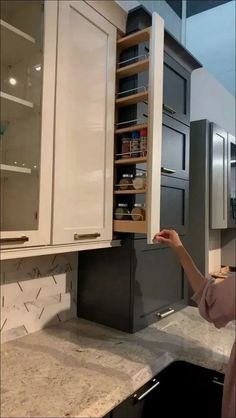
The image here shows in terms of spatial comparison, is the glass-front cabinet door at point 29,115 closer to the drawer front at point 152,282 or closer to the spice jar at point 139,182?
the spice jar at point 139,182

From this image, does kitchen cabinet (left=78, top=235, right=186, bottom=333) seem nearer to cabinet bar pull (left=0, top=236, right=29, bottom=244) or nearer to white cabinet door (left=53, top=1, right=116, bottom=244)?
white cabinet door (left=53, top=1, right=116, bottom=244)

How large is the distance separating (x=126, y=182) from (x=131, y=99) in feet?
1.17

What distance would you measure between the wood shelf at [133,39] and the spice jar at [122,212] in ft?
2.35

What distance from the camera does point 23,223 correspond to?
3.48ft

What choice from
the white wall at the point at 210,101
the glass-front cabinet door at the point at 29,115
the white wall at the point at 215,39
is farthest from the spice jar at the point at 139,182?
the white wall at the point at 215,39

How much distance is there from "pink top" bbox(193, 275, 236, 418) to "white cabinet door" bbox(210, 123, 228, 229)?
1.33 metres

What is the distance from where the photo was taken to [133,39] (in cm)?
131

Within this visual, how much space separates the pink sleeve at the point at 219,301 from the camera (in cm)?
64

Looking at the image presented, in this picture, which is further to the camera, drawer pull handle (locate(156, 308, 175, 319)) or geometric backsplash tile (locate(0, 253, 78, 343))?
drawer pull handle (locate(156, 308, 175, 319))

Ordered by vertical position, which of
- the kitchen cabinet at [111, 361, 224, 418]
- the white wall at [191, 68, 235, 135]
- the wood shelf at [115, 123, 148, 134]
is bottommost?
the kitchen cabinet at [111, 361, 224, 418]

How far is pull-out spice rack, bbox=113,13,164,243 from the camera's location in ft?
3.69

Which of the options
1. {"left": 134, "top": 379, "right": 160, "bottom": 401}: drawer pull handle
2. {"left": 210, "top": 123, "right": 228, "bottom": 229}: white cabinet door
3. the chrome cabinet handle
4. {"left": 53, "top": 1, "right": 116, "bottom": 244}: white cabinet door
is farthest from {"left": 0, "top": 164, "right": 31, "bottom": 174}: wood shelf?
{"left": 210, "top": 123, "right": 228, "bottom": 229}: white cabinet door

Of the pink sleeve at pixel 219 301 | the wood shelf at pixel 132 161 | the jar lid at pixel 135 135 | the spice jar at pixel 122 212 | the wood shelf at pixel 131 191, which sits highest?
the jar lid at pixel 135 135

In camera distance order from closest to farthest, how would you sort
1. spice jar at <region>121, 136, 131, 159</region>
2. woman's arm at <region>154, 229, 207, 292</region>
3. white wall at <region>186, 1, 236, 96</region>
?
woman's arm at <region>154, 229, 207, 292</region> → spice jar at <region>121, 136, 131, 159</region> → white wall at <region>186, 1, 236, 96</region>
